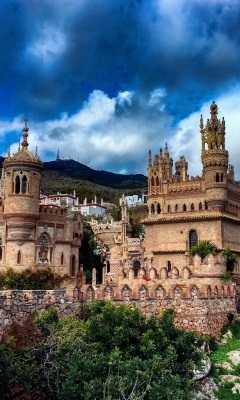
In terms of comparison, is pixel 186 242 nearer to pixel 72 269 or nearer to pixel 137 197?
pixel 72 269

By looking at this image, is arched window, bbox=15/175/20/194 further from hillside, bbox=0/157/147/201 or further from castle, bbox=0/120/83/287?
hillside, bbox=0/157/147/201

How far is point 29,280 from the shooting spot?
3994cm

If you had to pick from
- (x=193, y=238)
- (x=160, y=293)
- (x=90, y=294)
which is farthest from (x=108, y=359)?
(x=193, y=238)

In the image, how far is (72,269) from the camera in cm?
4453

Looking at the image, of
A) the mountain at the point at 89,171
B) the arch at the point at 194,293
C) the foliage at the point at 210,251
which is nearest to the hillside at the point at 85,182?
the mountain at the point at 89,171

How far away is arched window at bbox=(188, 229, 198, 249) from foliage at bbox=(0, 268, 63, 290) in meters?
10.7

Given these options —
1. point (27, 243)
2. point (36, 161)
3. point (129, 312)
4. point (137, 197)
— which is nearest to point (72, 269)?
point (27, 243)

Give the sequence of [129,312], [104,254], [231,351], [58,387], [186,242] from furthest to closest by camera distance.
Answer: [104,254] < [186,242] < [231,351] < [129,312] < [58,387]

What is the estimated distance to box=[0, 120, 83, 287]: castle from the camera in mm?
40938

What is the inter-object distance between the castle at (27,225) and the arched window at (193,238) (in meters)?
9.79

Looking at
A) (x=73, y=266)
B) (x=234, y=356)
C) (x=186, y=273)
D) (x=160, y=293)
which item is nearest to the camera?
(x=234, y=356)

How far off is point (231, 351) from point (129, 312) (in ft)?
31.8

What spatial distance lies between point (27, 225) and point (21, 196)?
2325 mm

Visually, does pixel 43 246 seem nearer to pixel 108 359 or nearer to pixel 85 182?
pixel 108 359
